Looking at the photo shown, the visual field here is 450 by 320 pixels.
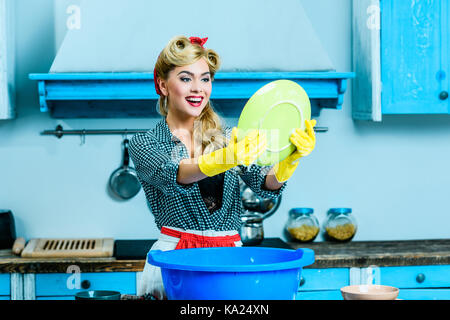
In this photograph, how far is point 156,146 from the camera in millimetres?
1466

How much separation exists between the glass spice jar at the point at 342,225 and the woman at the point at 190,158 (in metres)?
1.18

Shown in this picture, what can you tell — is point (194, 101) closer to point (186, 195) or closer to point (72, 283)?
point (186, 195)

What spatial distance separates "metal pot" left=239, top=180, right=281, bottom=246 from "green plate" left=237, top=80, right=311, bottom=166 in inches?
53.1

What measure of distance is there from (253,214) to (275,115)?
60.0 inches

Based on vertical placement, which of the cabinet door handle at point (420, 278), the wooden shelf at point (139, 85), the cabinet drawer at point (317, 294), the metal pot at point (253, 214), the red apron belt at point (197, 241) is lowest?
the cabinet drawer at point (317, 294)

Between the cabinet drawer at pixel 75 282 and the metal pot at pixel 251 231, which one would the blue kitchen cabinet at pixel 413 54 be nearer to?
the metal pot at pixel 251 231

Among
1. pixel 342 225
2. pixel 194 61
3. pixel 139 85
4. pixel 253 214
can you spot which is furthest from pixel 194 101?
pixel 342 225

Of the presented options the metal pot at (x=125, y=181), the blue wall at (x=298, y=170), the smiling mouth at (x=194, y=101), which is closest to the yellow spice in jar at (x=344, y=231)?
the blue wall at (x=298, y=170)

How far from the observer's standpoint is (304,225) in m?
2.72

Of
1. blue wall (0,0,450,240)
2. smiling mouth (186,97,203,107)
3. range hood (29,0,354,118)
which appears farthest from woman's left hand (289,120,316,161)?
blue wall (0,0,450,240)

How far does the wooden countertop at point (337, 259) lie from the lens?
227 cm

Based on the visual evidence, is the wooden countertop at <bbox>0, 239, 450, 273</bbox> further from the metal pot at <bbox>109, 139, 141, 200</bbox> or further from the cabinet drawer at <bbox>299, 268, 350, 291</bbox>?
the metal pot at <bbox>109, 139, 141, 200</bbox>

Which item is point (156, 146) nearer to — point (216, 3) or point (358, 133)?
point (216, 3)

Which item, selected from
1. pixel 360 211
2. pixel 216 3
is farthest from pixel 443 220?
pixel 216 3
